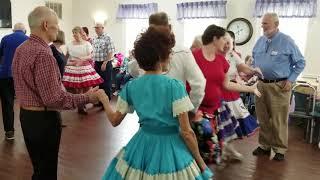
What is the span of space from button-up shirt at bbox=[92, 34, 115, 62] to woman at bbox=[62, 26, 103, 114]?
349 millimetres

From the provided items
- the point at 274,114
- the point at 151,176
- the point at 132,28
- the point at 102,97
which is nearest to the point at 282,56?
the point at 274,114

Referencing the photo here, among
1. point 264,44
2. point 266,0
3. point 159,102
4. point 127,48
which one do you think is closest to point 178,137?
point 159,102

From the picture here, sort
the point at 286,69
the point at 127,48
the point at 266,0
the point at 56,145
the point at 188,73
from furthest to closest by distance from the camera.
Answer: the point at 127,48 → the point at 266,0 → the point at 286,69 → the point at 188,73 → the point at 56,145

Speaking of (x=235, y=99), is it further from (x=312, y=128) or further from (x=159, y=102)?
(x=159, y=102)

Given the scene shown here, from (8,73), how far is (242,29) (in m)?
4.52

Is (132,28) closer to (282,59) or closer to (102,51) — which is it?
(102,51)

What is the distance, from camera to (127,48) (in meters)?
8.73

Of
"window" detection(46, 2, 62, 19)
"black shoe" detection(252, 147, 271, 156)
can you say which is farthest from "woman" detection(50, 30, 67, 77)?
"window" detection(46, 2, 62, 19)

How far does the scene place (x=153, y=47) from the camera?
163 centimetres

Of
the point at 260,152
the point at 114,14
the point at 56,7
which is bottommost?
the point at 260,152

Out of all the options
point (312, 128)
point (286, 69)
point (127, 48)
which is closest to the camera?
point (286, 69)

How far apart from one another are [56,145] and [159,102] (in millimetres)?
857

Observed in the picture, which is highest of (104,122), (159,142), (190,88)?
(190,88)

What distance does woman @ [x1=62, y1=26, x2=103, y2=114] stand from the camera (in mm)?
5672
